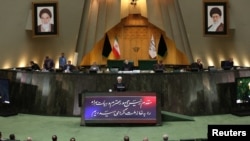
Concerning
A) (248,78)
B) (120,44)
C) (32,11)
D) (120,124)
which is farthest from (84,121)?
(120,44)

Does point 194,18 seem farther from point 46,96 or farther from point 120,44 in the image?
point 46,96

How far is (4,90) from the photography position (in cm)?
1538

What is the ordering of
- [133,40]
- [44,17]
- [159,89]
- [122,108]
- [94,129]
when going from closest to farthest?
[94,129]
[122,108]
[159,89]
[44,17]
[133,40]

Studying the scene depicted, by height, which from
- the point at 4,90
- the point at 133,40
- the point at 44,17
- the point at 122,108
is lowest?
the point at 122,108

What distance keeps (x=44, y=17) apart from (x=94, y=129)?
9.86 m

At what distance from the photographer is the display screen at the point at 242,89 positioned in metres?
14.7

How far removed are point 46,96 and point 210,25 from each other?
9463mm

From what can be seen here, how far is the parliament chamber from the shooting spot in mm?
14781

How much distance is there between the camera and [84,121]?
1304 centimetres

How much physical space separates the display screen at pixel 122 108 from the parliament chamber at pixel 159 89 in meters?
1.37

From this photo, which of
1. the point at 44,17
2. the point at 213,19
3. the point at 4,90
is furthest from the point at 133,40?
the point at 4,90

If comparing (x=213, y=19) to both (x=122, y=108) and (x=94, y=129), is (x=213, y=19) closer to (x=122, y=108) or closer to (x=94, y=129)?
(x=122, y=108)

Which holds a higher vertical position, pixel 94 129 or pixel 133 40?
pixel 133 40

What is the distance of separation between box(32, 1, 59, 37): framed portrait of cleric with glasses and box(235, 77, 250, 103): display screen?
9.93 m
